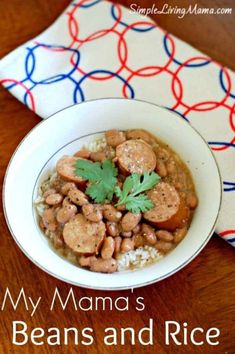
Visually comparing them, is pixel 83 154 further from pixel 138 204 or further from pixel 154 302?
pixel 154 302

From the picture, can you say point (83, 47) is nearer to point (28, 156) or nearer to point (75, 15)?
point (75, 15)

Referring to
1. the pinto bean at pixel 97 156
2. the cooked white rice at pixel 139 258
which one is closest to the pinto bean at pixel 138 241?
the cooked white rice at pixel 139 258

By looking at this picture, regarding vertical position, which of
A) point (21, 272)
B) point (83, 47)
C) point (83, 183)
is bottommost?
point (21, 272)

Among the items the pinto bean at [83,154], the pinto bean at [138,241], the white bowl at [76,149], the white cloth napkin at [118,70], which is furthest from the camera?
the white cloth napkin at [118,70]

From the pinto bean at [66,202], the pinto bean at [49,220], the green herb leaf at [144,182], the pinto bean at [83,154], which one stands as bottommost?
the pinto bean at [49,220]

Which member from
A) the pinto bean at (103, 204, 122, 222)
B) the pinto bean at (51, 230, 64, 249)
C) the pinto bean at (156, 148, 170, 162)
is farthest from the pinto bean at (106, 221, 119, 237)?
the pinto bean at (156, 148, 170, 162)

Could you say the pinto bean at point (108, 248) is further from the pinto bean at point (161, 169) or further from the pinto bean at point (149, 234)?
the pinto bean at point (161, 169)

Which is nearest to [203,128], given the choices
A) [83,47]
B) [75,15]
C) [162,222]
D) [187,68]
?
[187,68]
